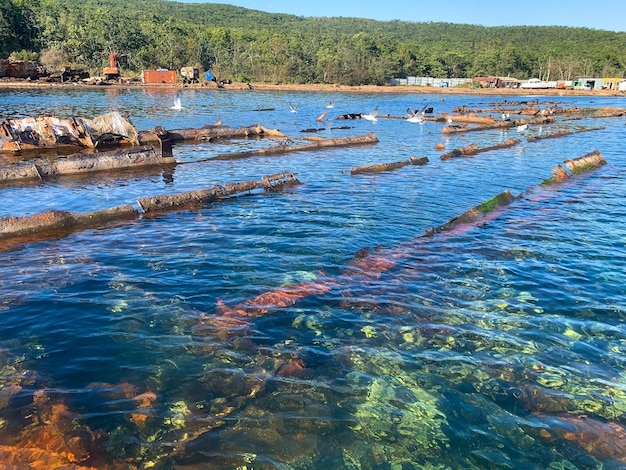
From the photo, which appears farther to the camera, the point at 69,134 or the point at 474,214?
the point at 69,134

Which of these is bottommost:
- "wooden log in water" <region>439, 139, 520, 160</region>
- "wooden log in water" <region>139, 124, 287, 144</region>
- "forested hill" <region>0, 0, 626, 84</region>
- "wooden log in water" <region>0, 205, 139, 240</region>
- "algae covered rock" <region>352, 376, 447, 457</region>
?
"algae covered rock" <region>352, 376, 447, 457</region>

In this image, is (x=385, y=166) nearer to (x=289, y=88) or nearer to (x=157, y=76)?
(x=157, y=76)

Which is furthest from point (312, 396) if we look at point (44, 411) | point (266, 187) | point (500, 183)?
point (500, 183)

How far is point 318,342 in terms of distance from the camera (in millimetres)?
6734

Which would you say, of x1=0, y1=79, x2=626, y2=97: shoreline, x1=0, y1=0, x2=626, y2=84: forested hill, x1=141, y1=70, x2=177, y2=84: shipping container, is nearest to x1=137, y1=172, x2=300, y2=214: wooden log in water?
x1=0, y1=79, x2=626, y2=97: shoreline

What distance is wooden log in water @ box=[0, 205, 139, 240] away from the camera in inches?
424

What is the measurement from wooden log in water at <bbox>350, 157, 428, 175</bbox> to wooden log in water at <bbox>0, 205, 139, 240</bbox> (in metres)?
10.1

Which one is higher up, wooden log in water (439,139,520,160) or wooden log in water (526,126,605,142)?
wooden log in water (526,126,605,142)

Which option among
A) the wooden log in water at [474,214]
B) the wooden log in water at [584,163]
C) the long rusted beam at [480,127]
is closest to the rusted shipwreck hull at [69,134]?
the wooden log in water at [474,214]

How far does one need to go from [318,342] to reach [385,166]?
14.9 meters

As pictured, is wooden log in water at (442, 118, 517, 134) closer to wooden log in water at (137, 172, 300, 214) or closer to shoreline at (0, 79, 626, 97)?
wooden log in water at (137, 172, 300, 214)

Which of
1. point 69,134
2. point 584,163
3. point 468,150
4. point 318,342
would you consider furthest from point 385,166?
point 69,134

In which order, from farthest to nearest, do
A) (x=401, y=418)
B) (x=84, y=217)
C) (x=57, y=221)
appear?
(x=84, y=217) < (x=57, y=221) < (x=401, y=418)

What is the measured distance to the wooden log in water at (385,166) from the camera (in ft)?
63.9
